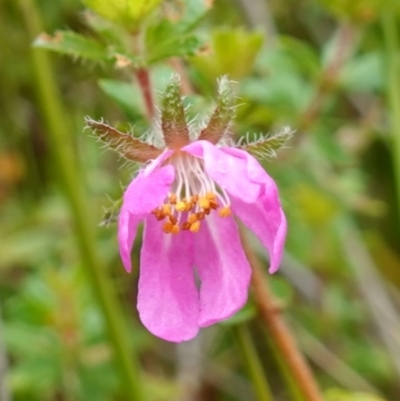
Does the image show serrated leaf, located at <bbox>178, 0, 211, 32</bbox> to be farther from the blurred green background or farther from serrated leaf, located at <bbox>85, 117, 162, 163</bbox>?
serrated leaf, located at <bbox>85, 117, 162, 163</bbox>

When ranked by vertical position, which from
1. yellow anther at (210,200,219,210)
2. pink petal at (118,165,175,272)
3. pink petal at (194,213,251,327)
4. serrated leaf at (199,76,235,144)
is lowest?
pink petal at (194,213,251,327)

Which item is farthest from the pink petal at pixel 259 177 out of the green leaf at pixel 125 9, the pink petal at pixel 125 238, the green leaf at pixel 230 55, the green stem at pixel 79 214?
the green stem at pixel 79 214

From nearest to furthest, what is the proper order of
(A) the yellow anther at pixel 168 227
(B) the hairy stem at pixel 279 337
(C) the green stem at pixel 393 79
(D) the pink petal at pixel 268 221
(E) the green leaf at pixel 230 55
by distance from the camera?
1. (D) the pink petal at pixel 268 221
2. (A) the yellow anther at pixel 168 227
3. (B) the hairy stem at pixel 279 337
4. (E) the green leaf at pixel 230 55
5. (C) the green stem at pixel 393 79

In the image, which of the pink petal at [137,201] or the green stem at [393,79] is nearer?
A: the pink petal at [137,201]

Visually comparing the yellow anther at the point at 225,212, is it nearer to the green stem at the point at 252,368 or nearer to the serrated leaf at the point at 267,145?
the serrated leaf at the point at 267,145

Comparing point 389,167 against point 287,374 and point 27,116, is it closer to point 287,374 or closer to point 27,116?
point 27,116

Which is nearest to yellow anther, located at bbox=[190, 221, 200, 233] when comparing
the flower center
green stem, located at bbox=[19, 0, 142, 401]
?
the flower center

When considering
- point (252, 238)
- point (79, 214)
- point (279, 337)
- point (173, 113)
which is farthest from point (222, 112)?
point (252, 238)

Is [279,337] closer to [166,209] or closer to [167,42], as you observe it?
[166,209]
